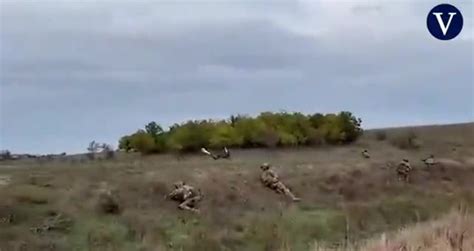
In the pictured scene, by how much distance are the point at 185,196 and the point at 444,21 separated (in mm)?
11174

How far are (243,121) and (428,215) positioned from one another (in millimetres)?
19522

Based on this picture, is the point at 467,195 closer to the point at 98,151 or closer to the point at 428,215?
the point at 428,215

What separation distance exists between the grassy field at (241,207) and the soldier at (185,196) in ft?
0.91

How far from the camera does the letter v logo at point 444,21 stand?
17.6m

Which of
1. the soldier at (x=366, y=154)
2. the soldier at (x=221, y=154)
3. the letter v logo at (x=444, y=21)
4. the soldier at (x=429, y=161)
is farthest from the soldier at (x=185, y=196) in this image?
the soldier at (x=366, y=154)

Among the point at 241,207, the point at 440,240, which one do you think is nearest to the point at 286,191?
the point at 241,207

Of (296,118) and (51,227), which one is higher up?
(296,118)

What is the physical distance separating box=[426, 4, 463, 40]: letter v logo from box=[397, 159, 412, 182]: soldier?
736 inches

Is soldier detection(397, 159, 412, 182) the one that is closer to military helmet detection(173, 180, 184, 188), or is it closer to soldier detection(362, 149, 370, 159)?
soldier detection(362, 149, 370, 159)

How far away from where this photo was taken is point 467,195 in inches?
1298

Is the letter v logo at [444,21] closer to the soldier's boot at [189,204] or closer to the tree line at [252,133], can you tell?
the soldier's boot at [189,204]

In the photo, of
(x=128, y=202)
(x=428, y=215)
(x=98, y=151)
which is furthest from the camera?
(x=98, y=151)

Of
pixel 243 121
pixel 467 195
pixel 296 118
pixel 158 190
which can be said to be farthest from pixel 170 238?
pixel 296 118

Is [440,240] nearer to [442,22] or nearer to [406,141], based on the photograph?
[442,22]
